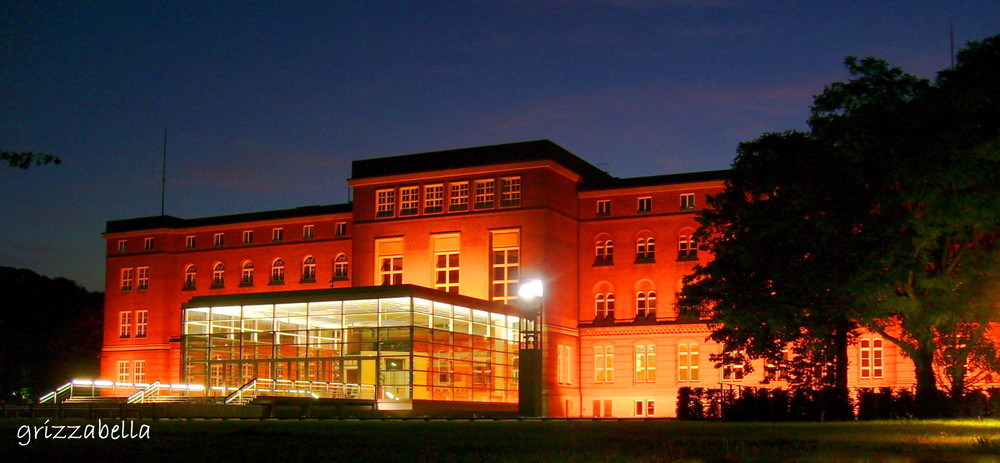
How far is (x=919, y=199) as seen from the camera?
39156 millimetres

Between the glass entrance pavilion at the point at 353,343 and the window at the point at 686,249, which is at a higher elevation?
the window at the point at 686,249

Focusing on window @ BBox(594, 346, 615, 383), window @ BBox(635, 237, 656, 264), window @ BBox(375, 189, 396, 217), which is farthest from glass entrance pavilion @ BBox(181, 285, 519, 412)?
window @ BBox(375, 189, 396, 217)

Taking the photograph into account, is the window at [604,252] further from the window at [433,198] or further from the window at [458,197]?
the window at [433,198]

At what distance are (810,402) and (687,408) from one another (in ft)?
15.0

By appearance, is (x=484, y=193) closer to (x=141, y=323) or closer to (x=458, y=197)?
(x=458, y=197)

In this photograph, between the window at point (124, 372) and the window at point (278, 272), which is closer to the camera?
the window at point (278, 272)

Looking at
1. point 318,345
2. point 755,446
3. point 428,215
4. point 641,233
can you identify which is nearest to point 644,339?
point 641,233

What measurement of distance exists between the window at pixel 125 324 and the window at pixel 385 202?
22748 mm

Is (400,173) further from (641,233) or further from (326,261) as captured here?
(641,233)

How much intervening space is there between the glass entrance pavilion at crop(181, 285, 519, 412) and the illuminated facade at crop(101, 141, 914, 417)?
0.09 metres

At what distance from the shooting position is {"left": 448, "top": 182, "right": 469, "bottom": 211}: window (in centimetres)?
6694

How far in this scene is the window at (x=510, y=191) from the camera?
65.4m

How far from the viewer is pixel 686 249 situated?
66.0 metres

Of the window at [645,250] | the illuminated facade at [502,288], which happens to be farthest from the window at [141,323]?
the window at [645,250]
